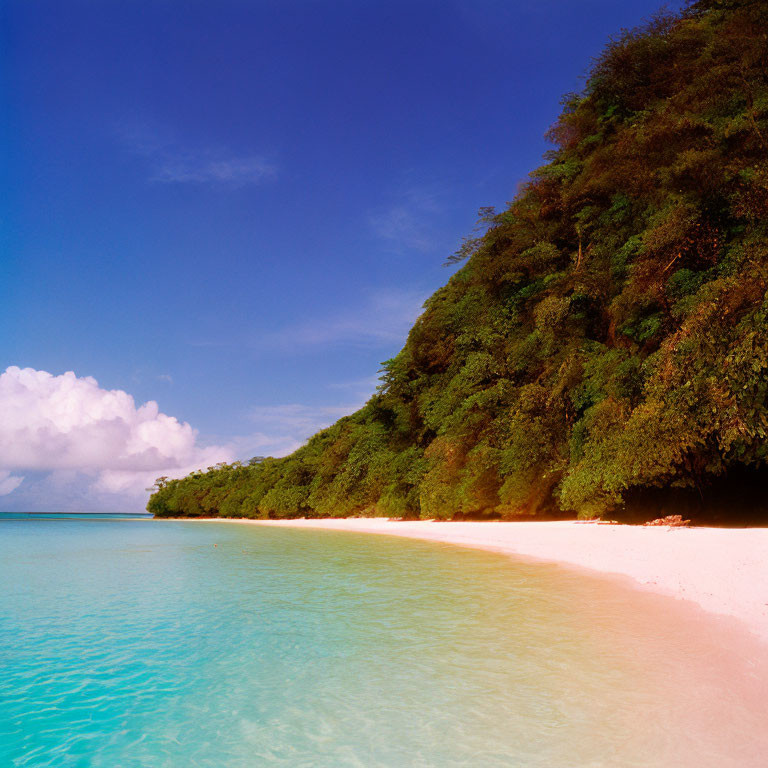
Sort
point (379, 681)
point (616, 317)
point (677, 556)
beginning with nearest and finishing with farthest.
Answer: point (379, 681)
point (677, 556)
point (616, 317)

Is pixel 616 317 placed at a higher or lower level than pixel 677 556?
higher

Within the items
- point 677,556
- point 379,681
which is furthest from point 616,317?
point 379,681

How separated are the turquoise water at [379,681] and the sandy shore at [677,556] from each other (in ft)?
2.13

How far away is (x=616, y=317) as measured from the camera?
18.1 meters

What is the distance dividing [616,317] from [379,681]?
16.7 m

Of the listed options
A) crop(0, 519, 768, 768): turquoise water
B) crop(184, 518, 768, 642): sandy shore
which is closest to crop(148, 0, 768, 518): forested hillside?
crop(184, 518, 768, 642): sandy shore

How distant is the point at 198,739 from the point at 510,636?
3477 mm

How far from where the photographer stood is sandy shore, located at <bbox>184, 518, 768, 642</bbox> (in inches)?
255

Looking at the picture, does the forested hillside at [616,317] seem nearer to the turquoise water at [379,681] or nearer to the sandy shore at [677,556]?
the sandy shore at [677,556]

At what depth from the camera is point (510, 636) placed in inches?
225

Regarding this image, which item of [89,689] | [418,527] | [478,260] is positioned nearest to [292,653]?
[89,689]

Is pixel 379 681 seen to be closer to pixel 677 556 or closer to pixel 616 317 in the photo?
pixel 677 556

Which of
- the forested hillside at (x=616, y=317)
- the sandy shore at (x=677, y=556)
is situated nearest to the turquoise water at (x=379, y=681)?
the sandy shore at (x=677, y=556)

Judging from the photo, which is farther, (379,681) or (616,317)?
(616,317)
